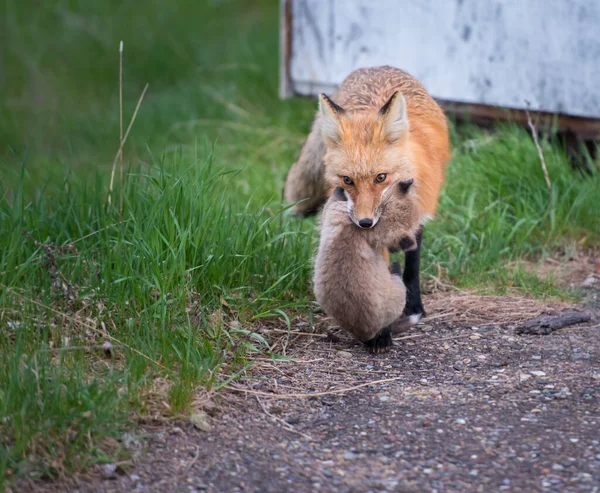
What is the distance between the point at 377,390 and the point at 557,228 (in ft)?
8.01

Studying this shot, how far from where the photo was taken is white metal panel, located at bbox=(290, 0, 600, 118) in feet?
19.8

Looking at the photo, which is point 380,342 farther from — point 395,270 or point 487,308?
point 487,308

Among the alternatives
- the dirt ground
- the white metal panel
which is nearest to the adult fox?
the dirt ground

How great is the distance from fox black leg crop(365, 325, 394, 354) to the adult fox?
0.28 meters

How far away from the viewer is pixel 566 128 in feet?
20.7

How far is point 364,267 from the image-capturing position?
376 cm

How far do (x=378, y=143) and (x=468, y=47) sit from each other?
3.00m

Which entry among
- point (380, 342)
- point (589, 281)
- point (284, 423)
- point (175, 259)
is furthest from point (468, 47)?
point (284, 423)

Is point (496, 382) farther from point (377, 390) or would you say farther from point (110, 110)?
point (110, 110)

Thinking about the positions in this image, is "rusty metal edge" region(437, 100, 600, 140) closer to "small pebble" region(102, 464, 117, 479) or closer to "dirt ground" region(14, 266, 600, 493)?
"dirt ground" region(14, 266, 600, 493)

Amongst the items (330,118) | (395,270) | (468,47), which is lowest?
(395,270)

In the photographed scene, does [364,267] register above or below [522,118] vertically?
below

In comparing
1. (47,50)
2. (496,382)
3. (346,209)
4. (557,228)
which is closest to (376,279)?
(346,209)

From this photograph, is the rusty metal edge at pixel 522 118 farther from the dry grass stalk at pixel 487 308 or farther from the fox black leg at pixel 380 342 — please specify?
the fox black leg at pixel 380 342
